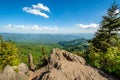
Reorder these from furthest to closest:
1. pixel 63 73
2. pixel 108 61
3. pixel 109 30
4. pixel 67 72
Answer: pixel 109 30, pixel 108 61, pixel 67 72, pixel 63 73

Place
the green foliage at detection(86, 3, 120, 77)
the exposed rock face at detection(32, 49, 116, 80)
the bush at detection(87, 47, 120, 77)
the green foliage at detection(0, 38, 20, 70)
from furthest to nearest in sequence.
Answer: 1. the green foliage at detection(0, 38, 20, 70)
2. the green foliage at detection(86, 3, 120, 77)
3. the bush at detection(87, 47, 120, 77)
4. the exposed rock face at detection(32, 49, 116, 80)

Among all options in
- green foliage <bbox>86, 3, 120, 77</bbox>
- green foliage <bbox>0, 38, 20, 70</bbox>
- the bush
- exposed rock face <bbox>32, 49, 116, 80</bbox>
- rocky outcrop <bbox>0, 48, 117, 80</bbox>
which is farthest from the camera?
green foliage <bbox>0, 38, 20, 70</bbox>

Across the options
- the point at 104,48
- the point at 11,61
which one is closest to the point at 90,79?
the point at 104,48

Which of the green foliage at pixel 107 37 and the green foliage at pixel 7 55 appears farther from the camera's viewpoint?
the green foliage at pixel 7 55

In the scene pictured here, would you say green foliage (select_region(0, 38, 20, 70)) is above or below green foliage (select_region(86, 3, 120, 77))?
below

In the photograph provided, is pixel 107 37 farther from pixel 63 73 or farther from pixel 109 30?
pixel 63 73

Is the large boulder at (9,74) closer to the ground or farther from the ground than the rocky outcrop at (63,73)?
closer to the ground

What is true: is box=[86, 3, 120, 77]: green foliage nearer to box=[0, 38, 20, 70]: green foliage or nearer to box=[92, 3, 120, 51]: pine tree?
box=[92, 3, 120, 51]: pine tree

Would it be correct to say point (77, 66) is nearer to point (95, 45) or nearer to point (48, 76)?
point (48, 76)

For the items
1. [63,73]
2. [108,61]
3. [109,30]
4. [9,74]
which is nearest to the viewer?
[63,73]

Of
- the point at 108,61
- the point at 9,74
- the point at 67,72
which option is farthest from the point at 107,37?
the point at 9,74

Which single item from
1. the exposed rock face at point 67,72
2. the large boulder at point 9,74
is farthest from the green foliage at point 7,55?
the exposed rock face at point 67,72

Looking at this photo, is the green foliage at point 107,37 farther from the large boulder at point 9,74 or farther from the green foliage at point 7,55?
the green foliage at point 7,55

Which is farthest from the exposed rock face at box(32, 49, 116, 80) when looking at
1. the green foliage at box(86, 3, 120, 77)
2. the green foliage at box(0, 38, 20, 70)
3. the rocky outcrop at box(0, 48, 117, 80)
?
the green foliage at box(0, 38, 20, 70)
